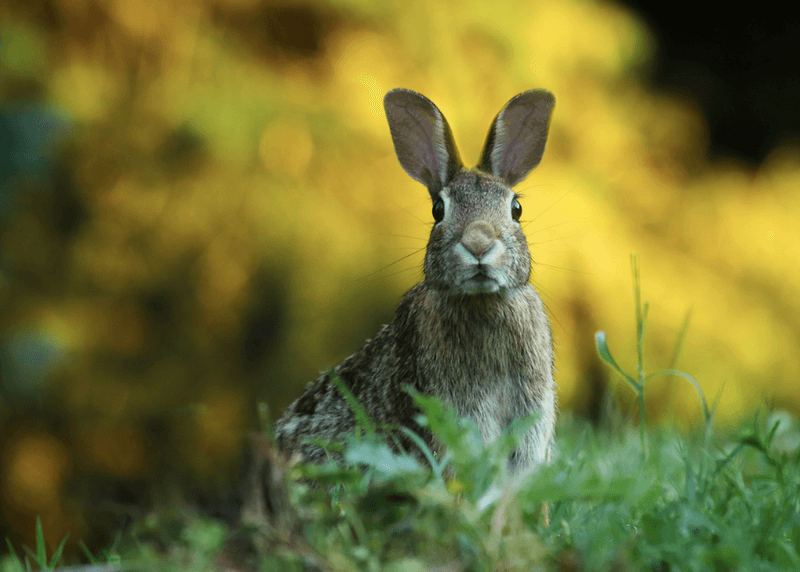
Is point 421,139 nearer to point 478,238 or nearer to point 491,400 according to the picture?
point 478,238

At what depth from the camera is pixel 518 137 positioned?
9.76 ft

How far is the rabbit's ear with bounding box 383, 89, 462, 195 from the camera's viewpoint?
9.37 feet

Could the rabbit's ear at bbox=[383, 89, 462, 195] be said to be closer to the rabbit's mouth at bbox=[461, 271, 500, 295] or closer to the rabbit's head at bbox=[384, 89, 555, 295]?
the rabbit's head at bbox=[384, 89, 555, 295]

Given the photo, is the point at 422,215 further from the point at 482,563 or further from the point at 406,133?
the point at 482,563

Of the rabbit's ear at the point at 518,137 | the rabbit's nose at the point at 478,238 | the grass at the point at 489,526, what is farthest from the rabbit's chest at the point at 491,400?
the rabbit's ear at the point at 518,137

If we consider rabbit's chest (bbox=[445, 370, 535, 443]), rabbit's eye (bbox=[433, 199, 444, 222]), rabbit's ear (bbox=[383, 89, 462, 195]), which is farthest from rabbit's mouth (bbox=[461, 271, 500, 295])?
rabbit's ear (bbox=[383, 89, 462, 195])

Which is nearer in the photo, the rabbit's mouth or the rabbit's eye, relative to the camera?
the rabbit's mouth

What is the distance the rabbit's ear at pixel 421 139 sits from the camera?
112 inches

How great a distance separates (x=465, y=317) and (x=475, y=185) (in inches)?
20.8

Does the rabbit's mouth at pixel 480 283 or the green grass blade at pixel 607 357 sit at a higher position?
the rabbit's mouth at pixel 480 283

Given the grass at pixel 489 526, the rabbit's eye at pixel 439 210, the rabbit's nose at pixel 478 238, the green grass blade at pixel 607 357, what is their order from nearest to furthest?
the grass at pixel 489 526, the green grass blade at pixel 607 357, the rabbit's nose at pixel 478 238, the rabbit's eye at pixel 439 210

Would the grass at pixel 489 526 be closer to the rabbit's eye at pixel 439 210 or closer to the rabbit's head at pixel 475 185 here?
the rabbit's head at pixel 475 185

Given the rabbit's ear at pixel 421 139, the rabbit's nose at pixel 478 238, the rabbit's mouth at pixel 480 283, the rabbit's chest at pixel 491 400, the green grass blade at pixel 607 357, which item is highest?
the rabbit's ear at pixel 421 139

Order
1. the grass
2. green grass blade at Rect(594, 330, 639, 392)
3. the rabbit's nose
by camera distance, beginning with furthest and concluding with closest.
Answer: the rabbit's nose
green grass blade at Rect(594, 330, 639, 392)
the grass
